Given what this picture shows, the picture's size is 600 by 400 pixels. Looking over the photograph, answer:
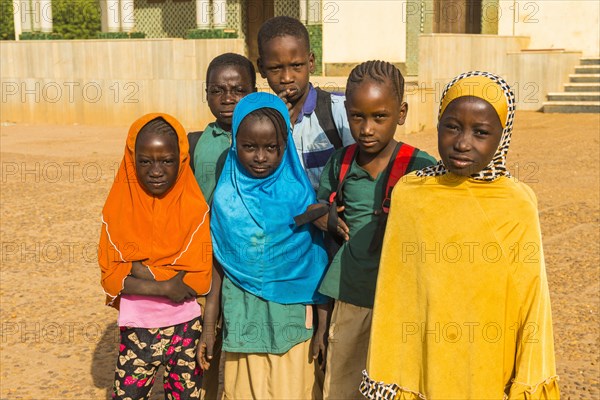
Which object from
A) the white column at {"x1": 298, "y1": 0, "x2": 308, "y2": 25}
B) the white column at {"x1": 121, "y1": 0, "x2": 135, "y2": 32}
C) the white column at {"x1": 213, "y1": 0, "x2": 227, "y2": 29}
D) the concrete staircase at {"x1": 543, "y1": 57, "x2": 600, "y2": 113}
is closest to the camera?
the concrete staircase at {"x1": 543, "y1": 57, "x2": 600, "y2": 113}

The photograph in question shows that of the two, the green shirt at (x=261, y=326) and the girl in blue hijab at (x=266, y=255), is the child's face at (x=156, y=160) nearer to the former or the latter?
the girl in blue hijab at (x=266, y=255)

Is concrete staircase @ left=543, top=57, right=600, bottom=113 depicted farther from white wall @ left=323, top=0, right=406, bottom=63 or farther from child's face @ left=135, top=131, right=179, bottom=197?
child's face @ left=135, top=131, right=179, bottom=197

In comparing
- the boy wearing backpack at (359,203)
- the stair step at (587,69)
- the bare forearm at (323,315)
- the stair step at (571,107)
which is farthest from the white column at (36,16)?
the boy wearing backpack at (359,203)

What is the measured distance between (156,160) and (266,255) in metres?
0.62

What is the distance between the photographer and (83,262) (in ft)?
22.5

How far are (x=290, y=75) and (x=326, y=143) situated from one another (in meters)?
0.37

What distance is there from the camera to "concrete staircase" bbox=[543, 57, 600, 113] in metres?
16.1

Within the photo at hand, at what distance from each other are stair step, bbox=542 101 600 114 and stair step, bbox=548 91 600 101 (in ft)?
0.31

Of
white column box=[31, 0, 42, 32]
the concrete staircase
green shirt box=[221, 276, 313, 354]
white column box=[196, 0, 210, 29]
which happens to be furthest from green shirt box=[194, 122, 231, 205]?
white column box=[31, 0, 42, 32]

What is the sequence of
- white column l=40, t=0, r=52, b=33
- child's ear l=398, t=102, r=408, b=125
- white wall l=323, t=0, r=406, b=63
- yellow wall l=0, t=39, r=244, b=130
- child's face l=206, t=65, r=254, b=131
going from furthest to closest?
white column l=40, t=0, r=52, b=33
white wall l=323, t=0, r=406, b=63
yellow wall l=0, t=39, r=244, b=130
child's face l=206, t=65, r=254, b=131
child's ear l=398, t=102, r=408, b=125

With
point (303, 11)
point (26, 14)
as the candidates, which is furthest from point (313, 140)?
point (26, 14)

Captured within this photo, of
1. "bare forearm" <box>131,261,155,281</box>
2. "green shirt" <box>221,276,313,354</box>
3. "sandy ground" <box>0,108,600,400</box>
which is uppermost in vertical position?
"bare forearm" <box>131,261,155,281</box>

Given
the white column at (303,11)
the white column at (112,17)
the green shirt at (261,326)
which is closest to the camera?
the green shirt at (261,326)

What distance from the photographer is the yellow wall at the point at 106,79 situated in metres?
15.8
